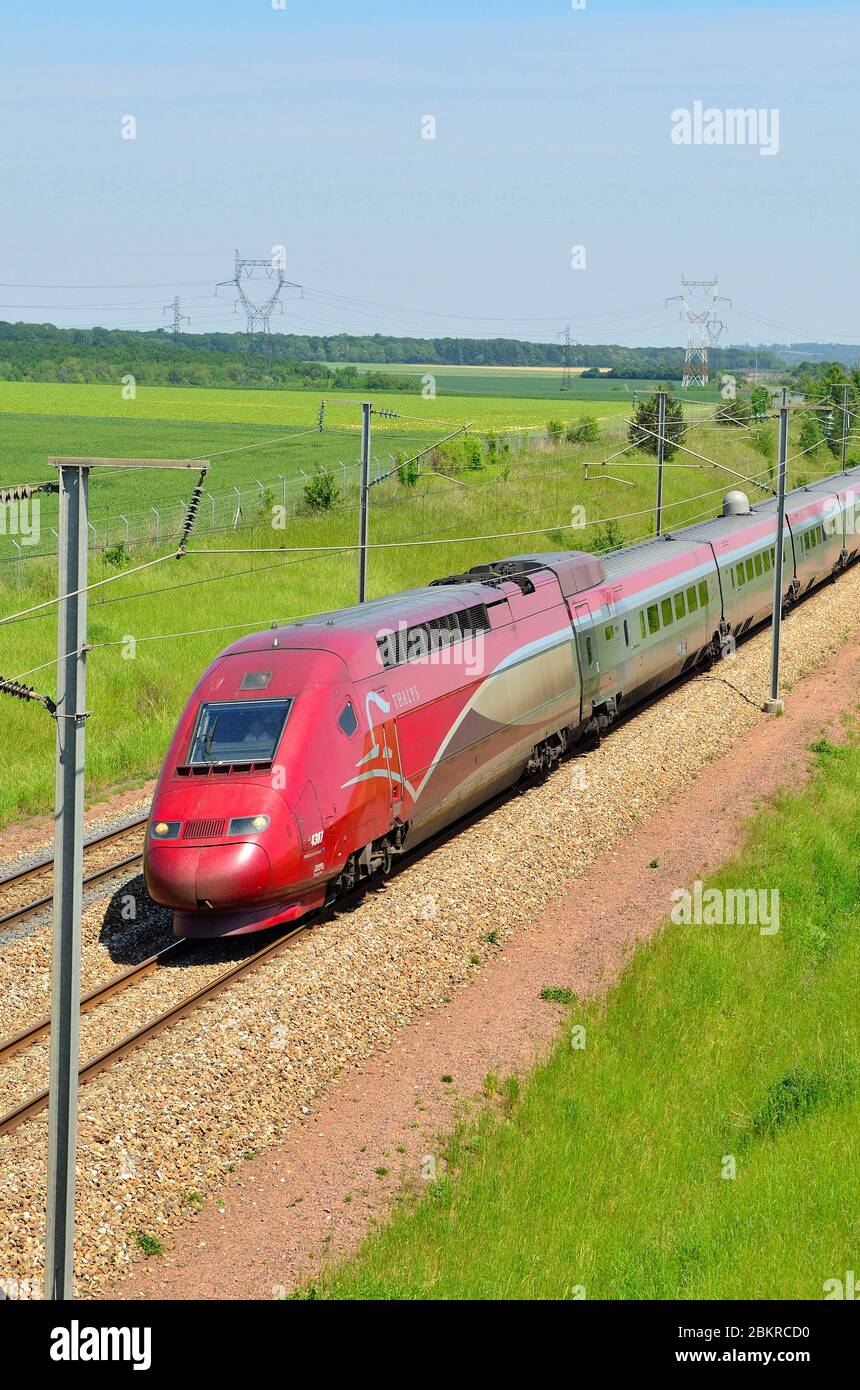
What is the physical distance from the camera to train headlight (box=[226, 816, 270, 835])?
55.0 ft

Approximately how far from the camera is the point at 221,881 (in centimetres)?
1662

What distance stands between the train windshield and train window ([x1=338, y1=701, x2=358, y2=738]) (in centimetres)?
70

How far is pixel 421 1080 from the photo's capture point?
15.5 metres

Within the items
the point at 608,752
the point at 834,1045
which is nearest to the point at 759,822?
the point at 608,752

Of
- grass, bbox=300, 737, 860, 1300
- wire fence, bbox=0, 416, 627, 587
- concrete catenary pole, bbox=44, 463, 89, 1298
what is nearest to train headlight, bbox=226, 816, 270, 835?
grass, bbox=300, 737, 860, 1300

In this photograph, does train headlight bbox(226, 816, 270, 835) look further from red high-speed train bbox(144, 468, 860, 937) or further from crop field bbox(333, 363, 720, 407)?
crop field bbox(333, 363, 720, 407)

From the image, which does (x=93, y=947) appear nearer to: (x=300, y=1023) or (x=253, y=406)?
(x=300, y=1023)

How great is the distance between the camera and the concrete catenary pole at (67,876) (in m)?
10.9

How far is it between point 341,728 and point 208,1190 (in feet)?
20.8

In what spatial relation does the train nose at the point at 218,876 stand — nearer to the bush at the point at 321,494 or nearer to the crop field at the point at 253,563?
the crop field at the point at 253,563

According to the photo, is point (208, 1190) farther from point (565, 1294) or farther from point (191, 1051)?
point (565, 1294)

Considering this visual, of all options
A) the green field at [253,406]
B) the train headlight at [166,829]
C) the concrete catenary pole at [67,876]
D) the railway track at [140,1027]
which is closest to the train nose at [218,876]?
the train headlight at [166,829]

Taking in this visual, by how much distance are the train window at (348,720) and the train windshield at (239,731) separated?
698 mm

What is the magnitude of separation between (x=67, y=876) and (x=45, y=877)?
437 inches
